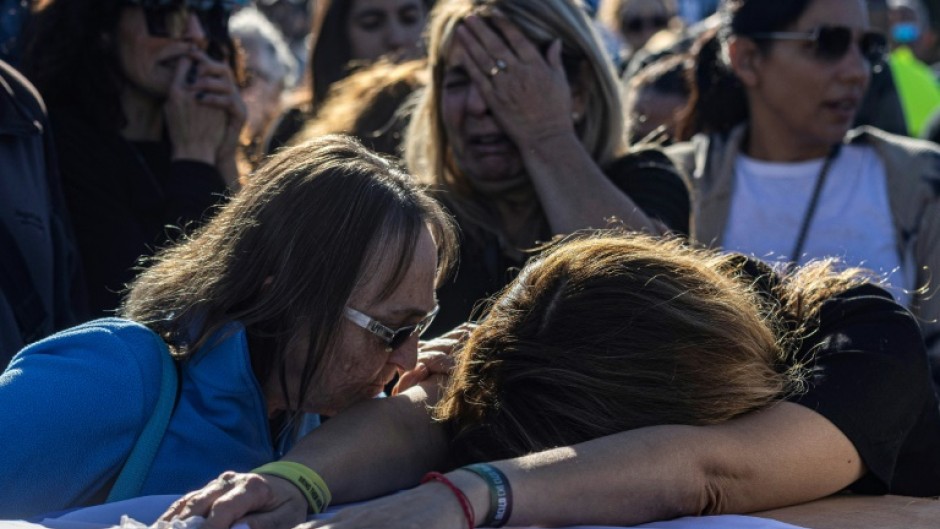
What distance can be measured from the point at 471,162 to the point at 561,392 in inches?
55.2

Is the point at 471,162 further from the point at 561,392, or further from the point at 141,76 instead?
the point at 561,392

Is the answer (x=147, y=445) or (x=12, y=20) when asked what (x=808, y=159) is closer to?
(x=12, y=20)

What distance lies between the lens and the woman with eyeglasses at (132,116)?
3.45 meters

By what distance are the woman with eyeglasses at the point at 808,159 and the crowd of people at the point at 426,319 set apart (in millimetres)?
185

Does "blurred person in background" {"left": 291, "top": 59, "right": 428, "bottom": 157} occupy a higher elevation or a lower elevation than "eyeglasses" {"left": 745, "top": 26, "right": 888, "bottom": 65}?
lower

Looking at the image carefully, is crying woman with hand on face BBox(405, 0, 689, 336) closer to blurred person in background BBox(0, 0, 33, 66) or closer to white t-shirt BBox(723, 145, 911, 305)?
white t-shirt BBox(723, 145, 911, 305)

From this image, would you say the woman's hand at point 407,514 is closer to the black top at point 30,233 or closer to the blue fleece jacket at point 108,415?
the blue fleece jacket at point 108,415

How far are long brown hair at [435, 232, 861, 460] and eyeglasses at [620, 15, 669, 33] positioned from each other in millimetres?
5337

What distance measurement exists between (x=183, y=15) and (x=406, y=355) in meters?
1.85

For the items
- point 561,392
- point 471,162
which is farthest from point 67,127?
point 561,392

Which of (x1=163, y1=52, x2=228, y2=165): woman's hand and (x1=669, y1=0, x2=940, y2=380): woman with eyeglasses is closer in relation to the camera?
(x1=163, y1=52, x2=228, y2=165): woman's hand

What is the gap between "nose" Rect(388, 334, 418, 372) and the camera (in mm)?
2285

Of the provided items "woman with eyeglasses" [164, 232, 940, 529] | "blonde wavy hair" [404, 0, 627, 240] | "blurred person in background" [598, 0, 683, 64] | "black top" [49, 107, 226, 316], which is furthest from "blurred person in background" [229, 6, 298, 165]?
"woman with eyeglasses" [164, 232, 940, 529]

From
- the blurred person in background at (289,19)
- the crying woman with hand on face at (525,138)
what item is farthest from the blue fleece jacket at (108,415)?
the blurred person in background at (289,19)
